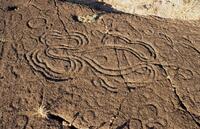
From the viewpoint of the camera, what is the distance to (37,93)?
11.0ft

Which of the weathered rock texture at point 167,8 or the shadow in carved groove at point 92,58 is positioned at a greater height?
the weathered rock texture at point 167,8

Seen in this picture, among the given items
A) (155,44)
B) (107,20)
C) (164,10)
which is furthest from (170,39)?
(107,20)

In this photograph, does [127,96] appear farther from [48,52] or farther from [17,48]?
[17,48]

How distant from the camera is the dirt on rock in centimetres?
316

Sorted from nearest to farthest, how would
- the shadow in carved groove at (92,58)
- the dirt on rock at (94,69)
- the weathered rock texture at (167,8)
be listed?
1. the dirt on rock at (94,69)
2. the shadow in carved groove at (92,58)
3. the weathered rock texture at (167,8)

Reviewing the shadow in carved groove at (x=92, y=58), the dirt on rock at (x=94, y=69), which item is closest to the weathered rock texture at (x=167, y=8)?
the dirt on rock at (x=94, y=69)

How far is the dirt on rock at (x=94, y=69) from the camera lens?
3.16m

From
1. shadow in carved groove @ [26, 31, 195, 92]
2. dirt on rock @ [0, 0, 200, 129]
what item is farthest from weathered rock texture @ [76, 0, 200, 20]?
shadow in carved groove @ [26, 31, 195, 92]

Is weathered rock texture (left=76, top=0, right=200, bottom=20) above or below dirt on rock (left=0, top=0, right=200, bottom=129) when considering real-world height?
above

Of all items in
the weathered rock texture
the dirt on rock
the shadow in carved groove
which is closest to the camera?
the dirt on rock

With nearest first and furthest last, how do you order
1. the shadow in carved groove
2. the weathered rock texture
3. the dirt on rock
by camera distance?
the dirt on rock
the shadow in carved groove
the weathered rock texture

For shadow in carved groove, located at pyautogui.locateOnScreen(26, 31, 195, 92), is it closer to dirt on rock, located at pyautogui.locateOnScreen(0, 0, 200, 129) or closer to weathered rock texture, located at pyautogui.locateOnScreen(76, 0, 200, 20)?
dirt on rock, located at pyautogui.locateOnScreen(0, 0, 200, 129)

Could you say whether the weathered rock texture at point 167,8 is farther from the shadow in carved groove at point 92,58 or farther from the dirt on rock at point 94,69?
the shadow in carved groove at point 92,58

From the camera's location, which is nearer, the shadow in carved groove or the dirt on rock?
the dirt on rock
